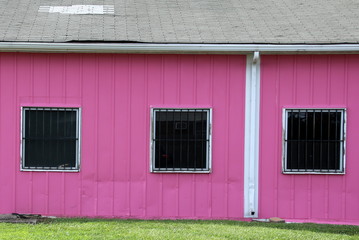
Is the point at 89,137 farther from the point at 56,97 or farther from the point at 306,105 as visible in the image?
the point at 306,105

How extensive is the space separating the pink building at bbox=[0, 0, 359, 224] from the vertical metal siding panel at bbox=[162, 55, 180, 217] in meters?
0.02

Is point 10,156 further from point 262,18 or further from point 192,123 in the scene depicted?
point 262,18

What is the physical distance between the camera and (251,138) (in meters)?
10.4

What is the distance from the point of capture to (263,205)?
10453 mm

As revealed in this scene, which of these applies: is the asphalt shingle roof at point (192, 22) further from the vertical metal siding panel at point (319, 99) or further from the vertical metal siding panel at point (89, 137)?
the vertical metal siding panel at point (89, 137)

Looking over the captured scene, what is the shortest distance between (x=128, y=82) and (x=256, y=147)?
2399 millimetres

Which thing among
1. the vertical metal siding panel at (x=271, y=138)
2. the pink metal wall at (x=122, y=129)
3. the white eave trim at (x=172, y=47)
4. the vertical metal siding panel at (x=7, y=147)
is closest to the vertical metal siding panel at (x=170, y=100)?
the pink metal wall at (x=122, y=129)

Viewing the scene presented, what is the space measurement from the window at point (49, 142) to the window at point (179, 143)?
133cm

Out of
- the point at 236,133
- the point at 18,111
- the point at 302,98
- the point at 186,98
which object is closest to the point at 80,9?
the point at 18,111

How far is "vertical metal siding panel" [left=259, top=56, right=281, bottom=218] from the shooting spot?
1044 cm

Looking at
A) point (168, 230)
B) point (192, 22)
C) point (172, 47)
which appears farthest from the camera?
point (192, 22)

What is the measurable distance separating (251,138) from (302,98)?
1.08 m

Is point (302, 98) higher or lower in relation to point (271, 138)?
higher

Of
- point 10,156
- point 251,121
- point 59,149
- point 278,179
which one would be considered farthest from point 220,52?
point 10,156
